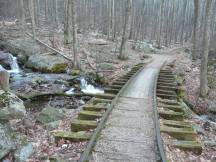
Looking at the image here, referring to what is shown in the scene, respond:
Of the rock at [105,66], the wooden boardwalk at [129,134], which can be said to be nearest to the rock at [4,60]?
the rock at [105,66]

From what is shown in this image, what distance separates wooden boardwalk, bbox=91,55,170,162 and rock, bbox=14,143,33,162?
1.44 m

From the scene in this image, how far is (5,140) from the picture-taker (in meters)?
6.76

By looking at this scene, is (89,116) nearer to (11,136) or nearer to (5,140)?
(11,136)

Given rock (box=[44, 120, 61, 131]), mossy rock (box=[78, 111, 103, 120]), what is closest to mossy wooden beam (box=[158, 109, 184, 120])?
mossy rock (box=[78, 111, 103, 120])

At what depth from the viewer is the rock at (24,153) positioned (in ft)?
21.3

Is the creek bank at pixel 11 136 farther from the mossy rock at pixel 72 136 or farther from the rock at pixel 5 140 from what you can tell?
the mossy rock at pixel 72 136

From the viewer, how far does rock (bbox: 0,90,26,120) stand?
281 inches

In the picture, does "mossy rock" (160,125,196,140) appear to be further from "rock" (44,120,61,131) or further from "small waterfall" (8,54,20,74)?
"small waterfall" (8,54,20,74)

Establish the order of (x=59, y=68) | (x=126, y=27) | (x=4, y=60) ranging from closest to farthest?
(x=59, y=68), (x=4, y=60), (x=126, y=27)

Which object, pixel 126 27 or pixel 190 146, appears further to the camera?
pixel 126 27

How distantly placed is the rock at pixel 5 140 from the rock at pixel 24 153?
209mm

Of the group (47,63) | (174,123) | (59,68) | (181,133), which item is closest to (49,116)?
(174,123)

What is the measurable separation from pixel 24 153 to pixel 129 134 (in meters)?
2.56

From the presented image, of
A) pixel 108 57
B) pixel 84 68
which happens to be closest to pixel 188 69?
pixel 108 57
